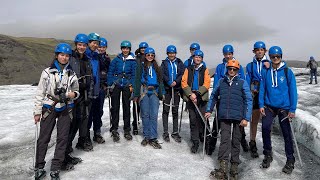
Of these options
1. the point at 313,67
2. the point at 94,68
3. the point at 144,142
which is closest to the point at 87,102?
the point at 94,68

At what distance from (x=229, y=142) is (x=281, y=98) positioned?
175 centimetres

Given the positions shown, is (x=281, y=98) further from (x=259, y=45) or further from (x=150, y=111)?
(x=150, y=111)

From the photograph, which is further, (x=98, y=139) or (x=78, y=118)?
(x=98, y=139)

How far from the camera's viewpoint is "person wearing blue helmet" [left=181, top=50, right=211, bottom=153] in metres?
8.73

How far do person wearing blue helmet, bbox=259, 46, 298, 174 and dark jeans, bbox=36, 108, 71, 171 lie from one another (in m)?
4.96

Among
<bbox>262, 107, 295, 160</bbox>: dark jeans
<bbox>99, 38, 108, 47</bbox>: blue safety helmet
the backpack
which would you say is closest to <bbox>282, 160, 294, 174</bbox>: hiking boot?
<bbox>262, 107, 295, 160</bbox>: dark jeans

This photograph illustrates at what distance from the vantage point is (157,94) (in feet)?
29.4

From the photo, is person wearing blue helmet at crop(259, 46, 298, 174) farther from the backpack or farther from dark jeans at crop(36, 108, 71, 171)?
the backpack

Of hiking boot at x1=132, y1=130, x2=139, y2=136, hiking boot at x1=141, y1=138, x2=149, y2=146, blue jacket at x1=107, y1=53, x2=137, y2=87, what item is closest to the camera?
blue jacket at x1=107, y1=53, x2=137, y2=87

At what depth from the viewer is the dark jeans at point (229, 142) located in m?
7.14

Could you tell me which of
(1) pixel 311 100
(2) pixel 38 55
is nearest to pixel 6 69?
(2) pixel 38 55

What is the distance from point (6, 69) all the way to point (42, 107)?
121 meters

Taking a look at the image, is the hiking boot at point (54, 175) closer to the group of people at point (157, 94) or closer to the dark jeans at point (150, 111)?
the group of people at point (157, 94)

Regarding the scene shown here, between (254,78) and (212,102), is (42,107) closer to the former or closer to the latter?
(212,102)
